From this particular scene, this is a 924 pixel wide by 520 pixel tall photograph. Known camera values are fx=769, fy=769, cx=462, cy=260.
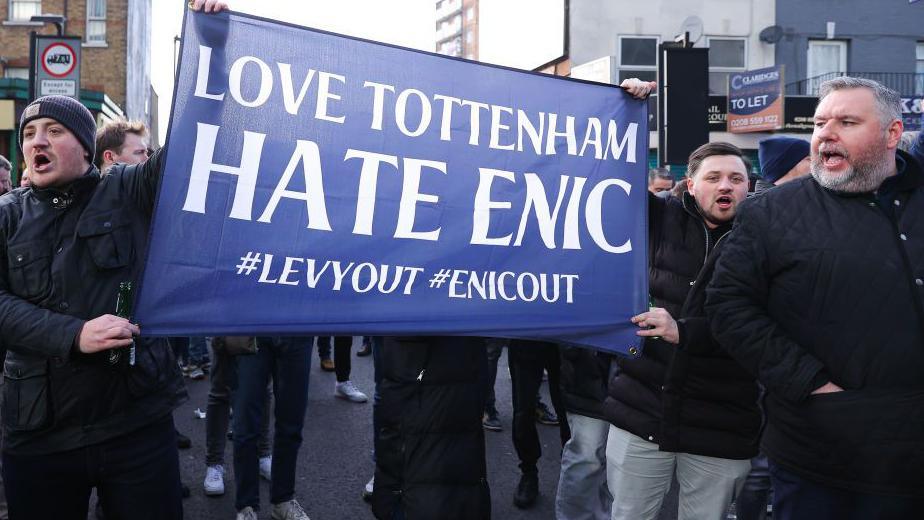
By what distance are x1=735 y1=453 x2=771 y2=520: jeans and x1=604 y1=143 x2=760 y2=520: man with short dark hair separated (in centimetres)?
84

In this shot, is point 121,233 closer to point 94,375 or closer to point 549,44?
point 94,375

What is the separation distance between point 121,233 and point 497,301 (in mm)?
1339

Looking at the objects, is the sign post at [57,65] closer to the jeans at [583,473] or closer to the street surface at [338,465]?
the street surface at [338,465]

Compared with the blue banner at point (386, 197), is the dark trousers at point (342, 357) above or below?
below

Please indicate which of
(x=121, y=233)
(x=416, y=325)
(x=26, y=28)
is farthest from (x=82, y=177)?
(x=26, y=28)

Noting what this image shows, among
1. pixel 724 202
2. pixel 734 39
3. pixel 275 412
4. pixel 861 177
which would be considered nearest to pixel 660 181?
pixel 724 202

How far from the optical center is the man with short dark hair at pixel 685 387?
2.97 meters

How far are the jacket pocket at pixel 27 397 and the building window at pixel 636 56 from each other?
717 inches

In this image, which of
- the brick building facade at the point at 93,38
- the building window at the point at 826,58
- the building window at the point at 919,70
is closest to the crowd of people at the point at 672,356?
the building window at the point at 826,58

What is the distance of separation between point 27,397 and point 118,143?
1839mm

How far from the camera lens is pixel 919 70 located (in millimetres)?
20297

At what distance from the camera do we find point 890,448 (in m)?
2.15

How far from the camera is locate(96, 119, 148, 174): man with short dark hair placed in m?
3.93

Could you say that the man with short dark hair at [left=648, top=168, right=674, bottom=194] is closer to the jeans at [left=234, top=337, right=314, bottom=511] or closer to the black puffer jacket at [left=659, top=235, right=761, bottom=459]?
the jeans at [left=234, top=337, right=314, bottom=511]
